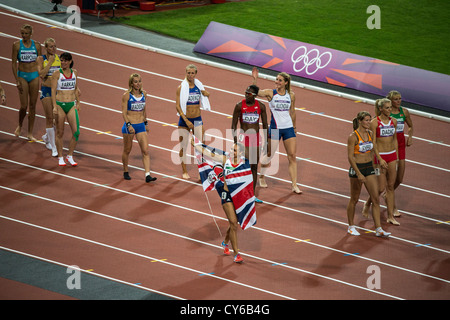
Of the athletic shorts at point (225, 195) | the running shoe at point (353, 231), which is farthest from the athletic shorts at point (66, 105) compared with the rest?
the running shoe at point (353, 231)

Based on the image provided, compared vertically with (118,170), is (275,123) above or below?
above

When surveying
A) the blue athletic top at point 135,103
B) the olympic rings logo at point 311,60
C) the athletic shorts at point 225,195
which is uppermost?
the blue athletic top at point 135,103

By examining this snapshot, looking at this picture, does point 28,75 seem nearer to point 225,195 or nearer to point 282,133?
point 282,133

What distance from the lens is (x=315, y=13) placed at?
917 inches

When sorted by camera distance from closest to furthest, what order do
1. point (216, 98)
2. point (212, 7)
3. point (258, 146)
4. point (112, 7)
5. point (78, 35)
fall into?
point (258, 146) → point (216, 98) → point (78, 35) → point (112, 7) → point (212, 7)

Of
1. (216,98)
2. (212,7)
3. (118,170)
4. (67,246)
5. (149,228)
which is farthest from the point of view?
(212,7)

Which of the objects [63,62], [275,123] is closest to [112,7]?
[63,62]

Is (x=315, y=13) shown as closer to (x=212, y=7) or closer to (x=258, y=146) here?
(x=212, y=7)

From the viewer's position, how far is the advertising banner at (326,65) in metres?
17.6

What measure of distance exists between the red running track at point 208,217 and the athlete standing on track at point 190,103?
0.97 m

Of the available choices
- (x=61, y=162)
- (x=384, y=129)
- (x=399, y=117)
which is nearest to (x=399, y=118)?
(x=399, y=117)

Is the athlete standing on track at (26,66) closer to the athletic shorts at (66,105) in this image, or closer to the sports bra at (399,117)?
the athletic shorts at (66,105)

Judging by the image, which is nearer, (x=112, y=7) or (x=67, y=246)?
(x=67, y=246)

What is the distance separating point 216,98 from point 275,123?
4.34m
